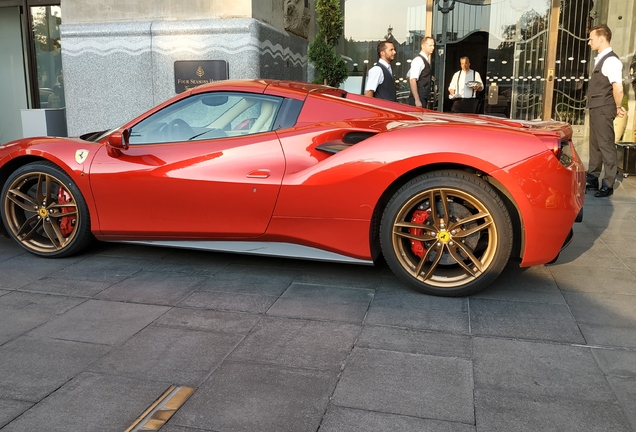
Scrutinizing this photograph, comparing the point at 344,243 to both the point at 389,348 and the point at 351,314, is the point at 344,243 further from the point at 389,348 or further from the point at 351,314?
the point at 389,348

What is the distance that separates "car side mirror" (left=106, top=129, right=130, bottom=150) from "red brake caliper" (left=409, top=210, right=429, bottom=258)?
2146mm

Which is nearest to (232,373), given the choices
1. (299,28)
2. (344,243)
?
(344,243)

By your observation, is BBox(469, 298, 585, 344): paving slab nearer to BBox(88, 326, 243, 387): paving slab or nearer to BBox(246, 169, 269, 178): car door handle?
BBox(88, 326, 243, 387): paving slab

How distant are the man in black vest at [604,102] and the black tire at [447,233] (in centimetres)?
439

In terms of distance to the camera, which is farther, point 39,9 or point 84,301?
point 39,9

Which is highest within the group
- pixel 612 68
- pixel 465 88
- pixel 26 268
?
pixel 612 68

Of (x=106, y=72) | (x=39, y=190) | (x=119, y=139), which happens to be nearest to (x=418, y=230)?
(x=119, y=139)

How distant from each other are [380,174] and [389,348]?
119 centimetres

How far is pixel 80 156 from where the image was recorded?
461 cm

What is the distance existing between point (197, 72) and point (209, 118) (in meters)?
4.63

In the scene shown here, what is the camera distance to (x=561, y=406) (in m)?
2.55

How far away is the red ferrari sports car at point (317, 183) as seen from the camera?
3.74 meters

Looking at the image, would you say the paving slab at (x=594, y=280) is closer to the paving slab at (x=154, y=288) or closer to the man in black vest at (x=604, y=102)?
the paving slab at (x=154, y=288)

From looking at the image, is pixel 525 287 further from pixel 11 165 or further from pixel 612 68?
pixel 612 68
